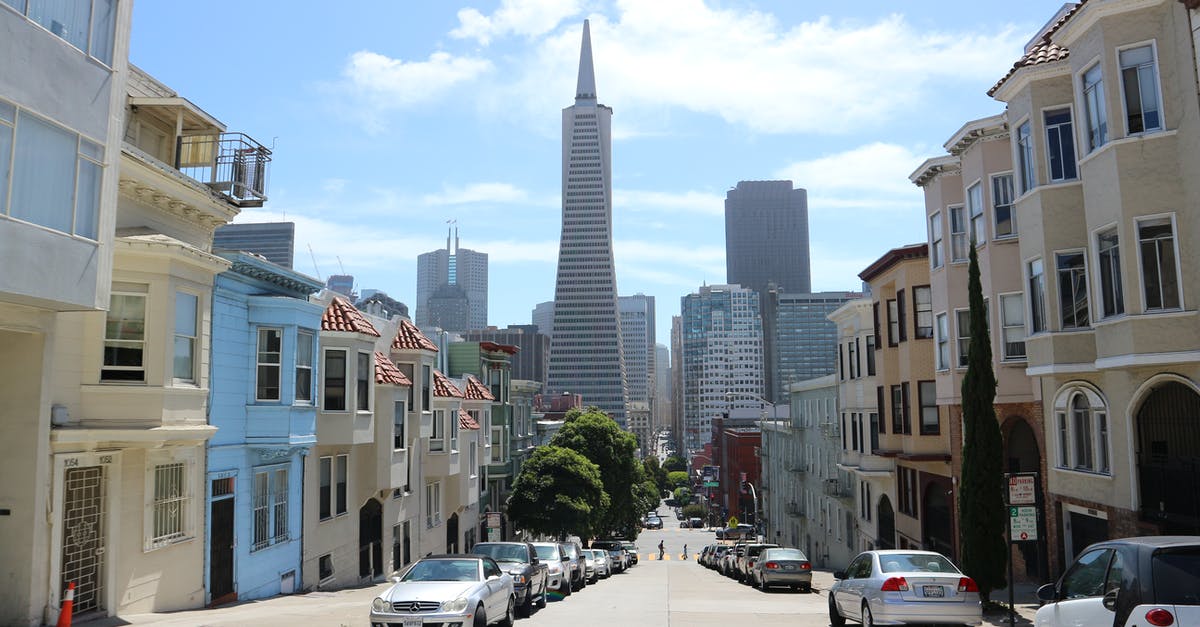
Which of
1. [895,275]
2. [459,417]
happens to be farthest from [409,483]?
[895,275]

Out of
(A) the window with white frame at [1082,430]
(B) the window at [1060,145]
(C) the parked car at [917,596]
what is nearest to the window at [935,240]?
(B) the window at [1060,145]

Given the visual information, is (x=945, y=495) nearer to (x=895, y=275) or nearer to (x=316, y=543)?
(x=895, y=275)

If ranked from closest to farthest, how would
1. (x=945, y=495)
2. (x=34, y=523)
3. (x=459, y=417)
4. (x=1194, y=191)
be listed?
1. (x=34, y=523)
2. (x=1194, y=191)
3. (x=945, y=495)
4. (x=459, y=417)

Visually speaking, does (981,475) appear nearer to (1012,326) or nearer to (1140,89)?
(1012,326)

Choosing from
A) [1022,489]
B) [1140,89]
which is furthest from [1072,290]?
[1022,489]

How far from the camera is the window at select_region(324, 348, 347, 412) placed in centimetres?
2388

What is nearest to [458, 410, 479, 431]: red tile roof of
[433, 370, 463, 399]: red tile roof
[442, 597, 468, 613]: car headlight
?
[433, 370, 463, 399]: red tile roof

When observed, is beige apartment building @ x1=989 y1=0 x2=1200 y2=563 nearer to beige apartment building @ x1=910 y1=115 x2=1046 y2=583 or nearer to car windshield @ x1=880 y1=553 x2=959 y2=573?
beige apartment building @ x1=910 y1=115 x2=1046 y2=583

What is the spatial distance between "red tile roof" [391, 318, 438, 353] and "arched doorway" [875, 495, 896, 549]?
19.8m

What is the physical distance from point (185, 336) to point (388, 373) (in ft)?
39.9

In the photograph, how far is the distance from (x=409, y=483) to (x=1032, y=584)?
2220cm

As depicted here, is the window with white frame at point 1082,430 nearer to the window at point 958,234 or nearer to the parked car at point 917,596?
the parked car at point 917,596

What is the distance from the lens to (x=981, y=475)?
61.1 ft

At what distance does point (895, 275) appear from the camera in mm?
32375
